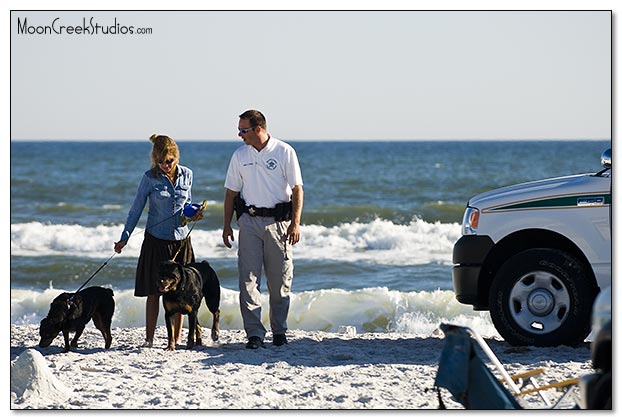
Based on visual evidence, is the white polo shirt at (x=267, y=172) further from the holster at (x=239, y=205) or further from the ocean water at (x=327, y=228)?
the ocean water at (x=327, y=228)

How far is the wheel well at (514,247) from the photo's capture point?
795 cm

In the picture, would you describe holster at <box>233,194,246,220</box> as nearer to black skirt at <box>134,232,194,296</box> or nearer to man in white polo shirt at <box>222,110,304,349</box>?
man in white polo shirt at <box>222,110,304,349</box>

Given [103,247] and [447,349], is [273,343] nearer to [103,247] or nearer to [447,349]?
[447,349]

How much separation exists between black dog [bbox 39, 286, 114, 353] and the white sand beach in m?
0.17

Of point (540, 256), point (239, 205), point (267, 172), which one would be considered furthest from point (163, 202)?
point (540, 256)

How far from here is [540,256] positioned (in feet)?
25.8

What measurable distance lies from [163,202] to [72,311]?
1068 mm

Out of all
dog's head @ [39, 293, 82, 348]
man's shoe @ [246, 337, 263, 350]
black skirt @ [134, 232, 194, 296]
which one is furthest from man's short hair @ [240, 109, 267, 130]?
dog's head @ [39, 293, 82, 348]

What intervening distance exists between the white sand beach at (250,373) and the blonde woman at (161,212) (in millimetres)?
641

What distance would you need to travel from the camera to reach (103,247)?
64.6 feet

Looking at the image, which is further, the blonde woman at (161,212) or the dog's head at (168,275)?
the blonde woman at (161,212)

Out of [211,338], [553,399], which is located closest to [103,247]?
[211,338]

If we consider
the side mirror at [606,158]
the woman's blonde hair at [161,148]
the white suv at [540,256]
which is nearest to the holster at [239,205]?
the woman's blonde hair at [161,148]

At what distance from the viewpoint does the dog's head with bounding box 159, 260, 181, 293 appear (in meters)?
7.84
